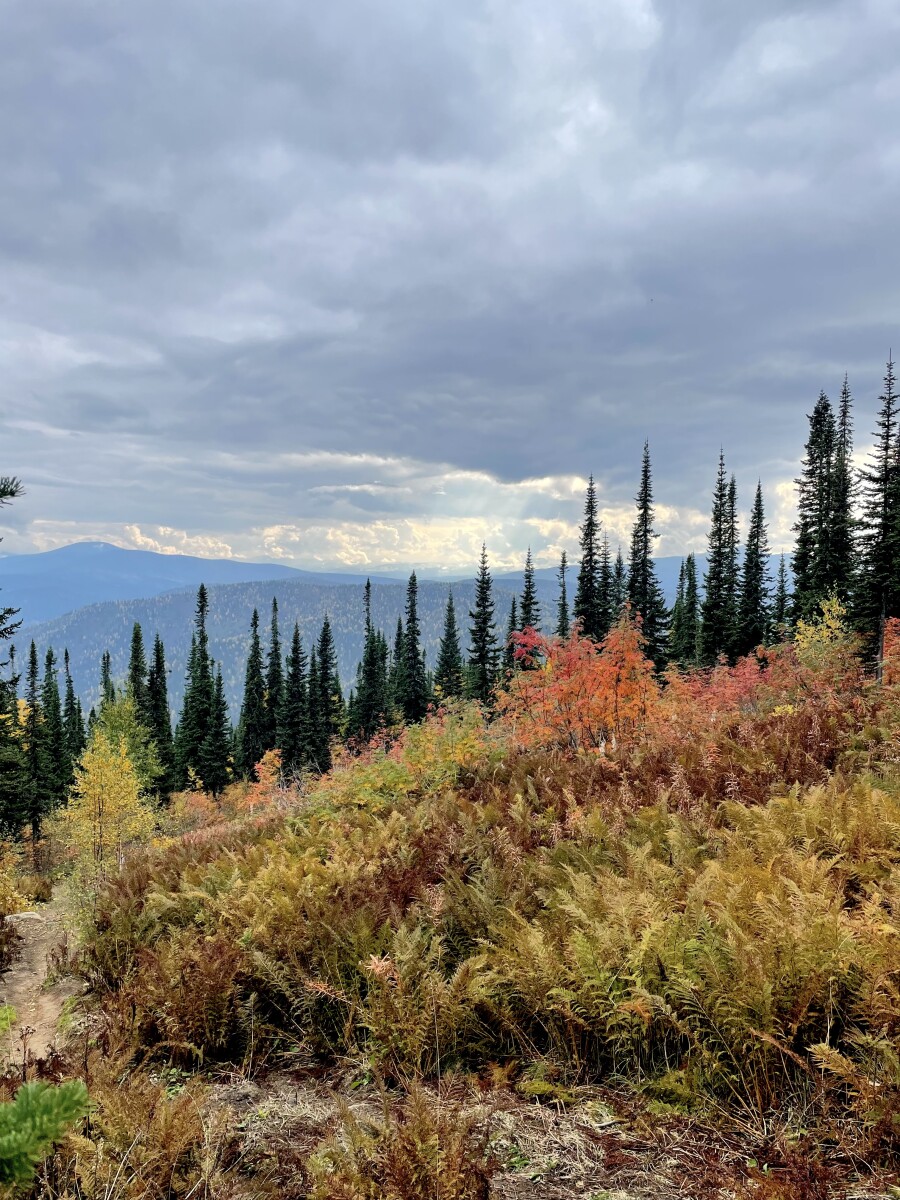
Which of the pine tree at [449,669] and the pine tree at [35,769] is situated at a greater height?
the pine tree at [449,669]

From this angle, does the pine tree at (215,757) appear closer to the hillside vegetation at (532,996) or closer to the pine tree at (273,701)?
the pine tree at (273,701)

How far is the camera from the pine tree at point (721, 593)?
53.6m

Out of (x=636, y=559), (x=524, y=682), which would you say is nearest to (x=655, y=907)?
(x=524, y=682)

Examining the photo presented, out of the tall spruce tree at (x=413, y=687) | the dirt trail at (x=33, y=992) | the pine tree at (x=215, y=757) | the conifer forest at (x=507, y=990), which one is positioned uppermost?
the conifer forest at (x=507, y=990)

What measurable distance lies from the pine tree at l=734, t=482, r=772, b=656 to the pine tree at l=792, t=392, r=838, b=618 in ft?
8.93

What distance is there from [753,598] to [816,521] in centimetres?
823

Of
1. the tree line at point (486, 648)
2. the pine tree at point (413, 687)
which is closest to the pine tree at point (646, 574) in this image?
the tree line at point (486, 648)

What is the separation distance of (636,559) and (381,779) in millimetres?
48340

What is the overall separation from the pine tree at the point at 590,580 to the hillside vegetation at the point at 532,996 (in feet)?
155

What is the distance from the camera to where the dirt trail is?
6.67m

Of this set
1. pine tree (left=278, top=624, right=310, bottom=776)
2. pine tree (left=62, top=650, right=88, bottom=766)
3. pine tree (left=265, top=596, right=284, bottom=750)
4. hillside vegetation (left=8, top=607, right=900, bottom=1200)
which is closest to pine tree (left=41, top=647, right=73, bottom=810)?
pine tree (left=62, top=650, right=88, bottom=766)

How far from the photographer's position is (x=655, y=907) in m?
4.57

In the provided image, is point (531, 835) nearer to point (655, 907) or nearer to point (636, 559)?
point (655, 907)

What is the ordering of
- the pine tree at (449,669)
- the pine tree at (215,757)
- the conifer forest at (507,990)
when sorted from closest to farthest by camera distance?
the conifer forest at (507,990)
the pine tree at (215,757)
the pine tree at (449,669)
